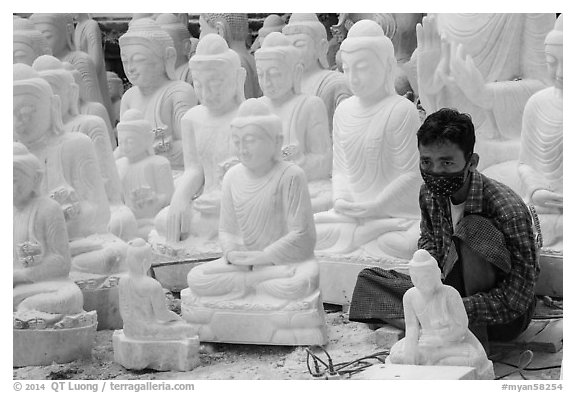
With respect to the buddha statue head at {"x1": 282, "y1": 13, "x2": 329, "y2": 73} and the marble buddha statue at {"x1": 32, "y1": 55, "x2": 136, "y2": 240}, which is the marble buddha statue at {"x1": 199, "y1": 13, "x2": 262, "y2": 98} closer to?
the buddha statue head at {"x1": 282, "y1": 13, "x2": 329, "y2": 73}

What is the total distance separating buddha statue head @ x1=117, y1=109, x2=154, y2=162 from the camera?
9.75m

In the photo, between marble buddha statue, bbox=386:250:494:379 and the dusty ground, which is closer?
marble buddha statue, bbox=386:250:494:379

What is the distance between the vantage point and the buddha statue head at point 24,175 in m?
7.76

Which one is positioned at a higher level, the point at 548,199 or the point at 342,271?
the point at 548,199

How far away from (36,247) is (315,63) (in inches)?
143

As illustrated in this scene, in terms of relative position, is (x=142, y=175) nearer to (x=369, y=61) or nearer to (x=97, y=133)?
(x=97, y=133)

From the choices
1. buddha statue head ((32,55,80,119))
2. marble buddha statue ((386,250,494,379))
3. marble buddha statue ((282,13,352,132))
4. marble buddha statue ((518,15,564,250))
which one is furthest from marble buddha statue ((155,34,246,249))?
marble buddha statue ((386,250,494,379))

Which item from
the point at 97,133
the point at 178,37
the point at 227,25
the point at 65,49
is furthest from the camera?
the point at 65,49

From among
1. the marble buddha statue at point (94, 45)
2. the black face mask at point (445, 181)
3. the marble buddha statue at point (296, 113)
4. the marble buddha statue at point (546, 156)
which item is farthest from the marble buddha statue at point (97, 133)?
the marble buddha statue at point (94, 45)

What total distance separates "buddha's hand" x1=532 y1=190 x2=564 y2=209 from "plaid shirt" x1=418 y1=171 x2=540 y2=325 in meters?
1.34

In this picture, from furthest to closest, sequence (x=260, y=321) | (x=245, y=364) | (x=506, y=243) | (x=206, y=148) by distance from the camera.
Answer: (x=206, y=148) < (x=260, y=321) < (x=245, y=364) < (x=506, y=243)

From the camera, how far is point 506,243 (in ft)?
24.1

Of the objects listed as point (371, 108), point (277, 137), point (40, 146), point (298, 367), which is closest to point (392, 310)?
point (298, 367)

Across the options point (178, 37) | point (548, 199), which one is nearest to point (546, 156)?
point (548, 199)
